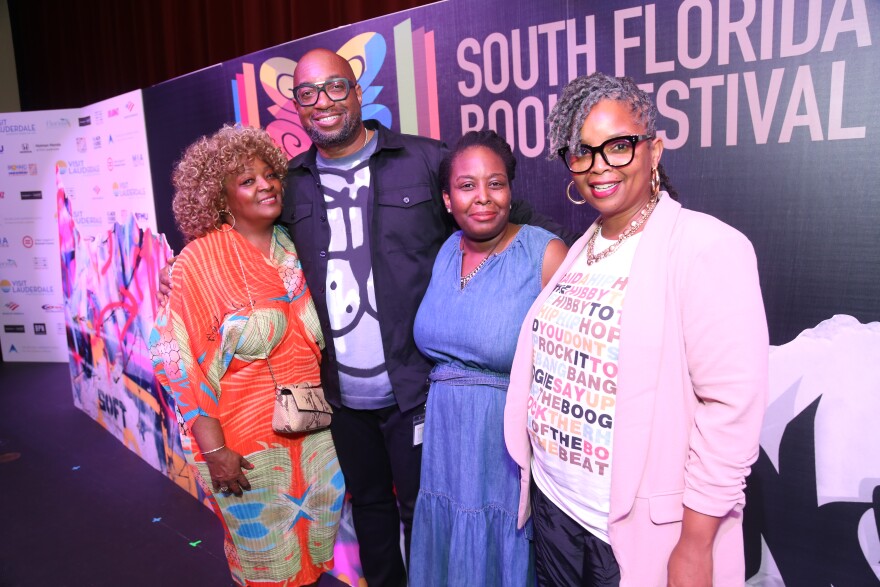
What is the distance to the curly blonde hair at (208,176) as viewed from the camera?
1.93m

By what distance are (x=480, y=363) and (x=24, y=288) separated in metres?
6.34

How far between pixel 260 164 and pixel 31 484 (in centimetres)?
297

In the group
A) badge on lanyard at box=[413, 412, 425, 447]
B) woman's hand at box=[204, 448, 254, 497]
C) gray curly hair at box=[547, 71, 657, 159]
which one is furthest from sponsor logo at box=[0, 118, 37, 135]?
gray curly hair at box=[547, 71, 657, 159]

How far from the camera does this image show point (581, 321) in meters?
1.27

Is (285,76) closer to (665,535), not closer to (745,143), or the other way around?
(745,143)

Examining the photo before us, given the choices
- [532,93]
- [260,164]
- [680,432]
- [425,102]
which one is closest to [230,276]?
→ [260,164]

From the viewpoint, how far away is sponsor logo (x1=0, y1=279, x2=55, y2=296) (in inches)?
242

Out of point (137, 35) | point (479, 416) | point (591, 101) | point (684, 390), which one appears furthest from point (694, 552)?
point (137, 35)

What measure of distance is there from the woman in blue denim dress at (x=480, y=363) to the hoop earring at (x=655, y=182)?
38cm

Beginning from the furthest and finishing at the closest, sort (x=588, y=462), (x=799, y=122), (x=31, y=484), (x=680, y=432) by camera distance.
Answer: (x=31, y=484)
(x=799, y=122)
(x=588, y=462)
(x=680, y=432)

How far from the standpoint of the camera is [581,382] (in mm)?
1271

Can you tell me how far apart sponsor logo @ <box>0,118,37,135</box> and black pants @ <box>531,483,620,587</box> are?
617cm

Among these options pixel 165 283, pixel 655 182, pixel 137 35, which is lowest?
pixel 165 283

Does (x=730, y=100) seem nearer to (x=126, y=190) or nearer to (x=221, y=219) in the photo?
(x=221, y=219)
